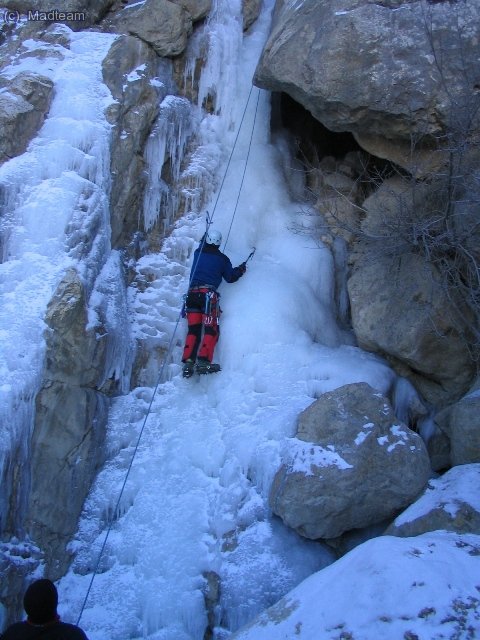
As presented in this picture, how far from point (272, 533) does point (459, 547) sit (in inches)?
81.7

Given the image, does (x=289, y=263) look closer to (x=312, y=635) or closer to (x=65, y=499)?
(x=65, y=499)

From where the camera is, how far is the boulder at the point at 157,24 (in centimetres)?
848

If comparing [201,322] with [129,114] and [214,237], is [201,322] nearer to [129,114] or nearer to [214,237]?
[214,237]

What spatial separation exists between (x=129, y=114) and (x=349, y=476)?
16.4 feet

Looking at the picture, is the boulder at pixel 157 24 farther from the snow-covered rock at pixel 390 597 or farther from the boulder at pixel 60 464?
the snow-covered rock at pixel 390 597

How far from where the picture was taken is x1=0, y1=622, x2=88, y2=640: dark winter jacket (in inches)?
118

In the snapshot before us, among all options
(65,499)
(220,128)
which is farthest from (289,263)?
(65,499)

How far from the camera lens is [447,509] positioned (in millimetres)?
4734

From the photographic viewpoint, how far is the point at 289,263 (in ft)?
25.8

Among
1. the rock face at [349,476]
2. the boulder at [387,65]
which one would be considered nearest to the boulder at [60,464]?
the rock face at [349,476]

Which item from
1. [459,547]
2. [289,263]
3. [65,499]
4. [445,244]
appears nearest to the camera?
[459,547]

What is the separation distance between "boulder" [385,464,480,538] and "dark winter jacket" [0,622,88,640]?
8.68ft

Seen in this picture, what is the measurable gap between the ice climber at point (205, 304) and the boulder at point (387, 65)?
6.62 ft

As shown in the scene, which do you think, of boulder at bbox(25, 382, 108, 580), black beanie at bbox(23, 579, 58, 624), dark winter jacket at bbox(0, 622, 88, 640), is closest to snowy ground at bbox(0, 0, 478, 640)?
boulder at bbox(25, 382, 108, 580)
